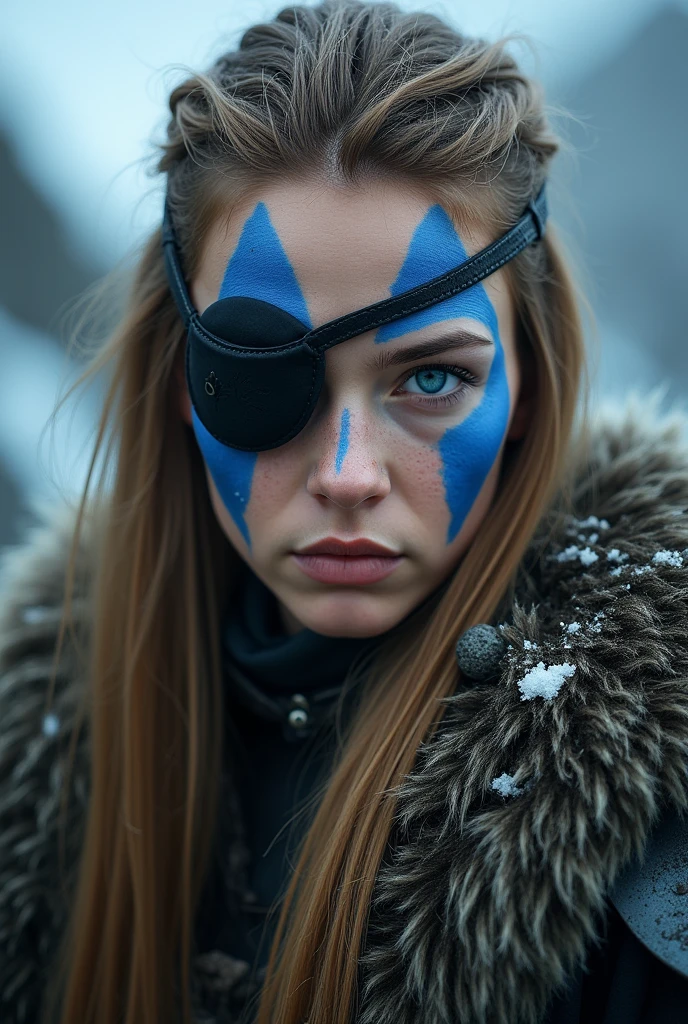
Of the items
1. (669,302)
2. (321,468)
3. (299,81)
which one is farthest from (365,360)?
(669,302)

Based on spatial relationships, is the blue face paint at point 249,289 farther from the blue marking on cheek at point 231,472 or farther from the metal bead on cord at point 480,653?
the metal bead on cord at point 480,653

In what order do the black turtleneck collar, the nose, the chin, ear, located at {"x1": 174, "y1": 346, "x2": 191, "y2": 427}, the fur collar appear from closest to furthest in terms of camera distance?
1. the fur collar
2. the nose
3. the chin
4. the black turtleneck collar
5. ear, located at {"x1": 174, "y1": 346, "x2": 191, "y2": 427}

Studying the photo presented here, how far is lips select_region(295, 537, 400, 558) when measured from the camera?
1.36 meters

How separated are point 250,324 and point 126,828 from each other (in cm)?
101

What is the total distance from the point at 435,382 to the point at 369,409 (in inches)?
4.8

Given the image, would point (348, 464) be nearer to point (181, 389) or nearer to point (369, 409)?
point (369, 409)

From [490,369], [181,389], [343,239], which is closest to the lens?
[343,239]

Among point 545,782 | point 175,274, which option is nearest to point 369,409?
point 175,274

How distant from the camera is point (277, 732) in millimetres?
1815

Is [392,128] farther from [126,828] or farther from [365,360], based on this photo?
[126,828]

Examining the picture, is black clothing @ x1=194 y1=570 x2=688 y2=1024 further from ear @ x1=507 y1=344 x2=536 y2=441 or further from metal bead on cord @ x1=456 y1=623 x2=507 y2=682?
ear @ x1=507 y1=344 x2=536 y2=441

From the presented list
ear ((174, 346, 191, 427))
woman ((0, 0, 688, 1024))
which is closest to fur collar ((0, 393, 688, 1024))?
woman ((0, 0, 688, 1024))

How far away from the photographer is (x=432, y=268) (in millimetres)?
1337

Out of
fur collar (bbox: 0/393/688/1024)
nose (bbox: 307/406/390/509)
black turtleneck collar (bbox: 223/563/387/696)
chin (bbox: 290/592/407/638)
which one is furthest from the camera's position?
black turtleneck collar (bbox: 223/563/387/696)
